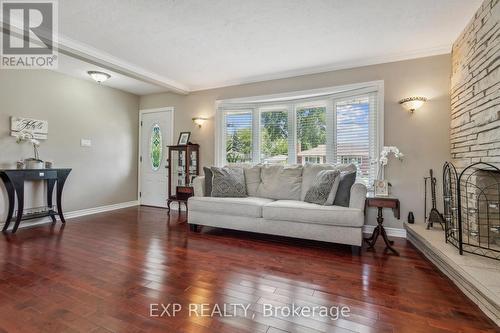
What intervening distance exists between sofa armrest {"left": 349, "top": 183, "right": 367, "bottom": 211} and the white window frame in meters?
0.89

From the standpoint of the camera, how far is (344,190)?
312 centimetres

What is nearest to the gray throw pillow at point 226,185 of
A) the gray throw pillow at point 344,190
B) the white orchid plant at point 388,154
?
the gray throw pillow at point 344,190

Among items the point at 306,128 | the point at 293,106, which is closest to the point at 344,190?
the point at 306,128

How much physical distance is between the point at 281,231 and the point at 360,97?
231 cm

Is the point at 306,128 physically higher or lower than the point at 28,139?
higher

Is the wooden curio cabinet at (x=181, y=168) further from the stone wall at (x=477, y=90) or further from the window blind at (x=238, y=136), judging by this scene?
the stone wall at (x=477, y=90)

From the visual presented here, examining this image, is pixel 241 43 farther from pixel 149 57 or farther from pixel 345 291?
pixel 345 291

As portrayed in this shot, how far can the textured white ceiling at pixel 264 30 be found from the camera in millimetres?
2422

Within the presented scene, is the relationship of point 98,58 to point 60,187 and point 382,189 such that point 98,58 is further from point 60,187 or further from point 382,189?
point 382,189

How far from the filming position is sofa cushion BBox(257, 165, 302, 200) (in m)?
3.69

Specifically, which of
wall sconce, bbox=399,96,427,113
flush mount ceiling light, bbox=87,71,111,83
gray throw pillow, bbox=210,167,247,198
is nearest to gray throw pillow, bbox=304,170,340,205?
gray throw pillow, bbox=210,167,247,198

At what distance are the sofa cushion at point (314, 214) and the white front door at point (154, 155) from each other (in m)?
3.10

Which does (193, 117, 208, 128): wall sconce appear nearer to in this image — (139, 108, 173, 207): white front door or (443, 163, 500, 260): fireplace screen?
(139, 108, 173, 207): white front door
